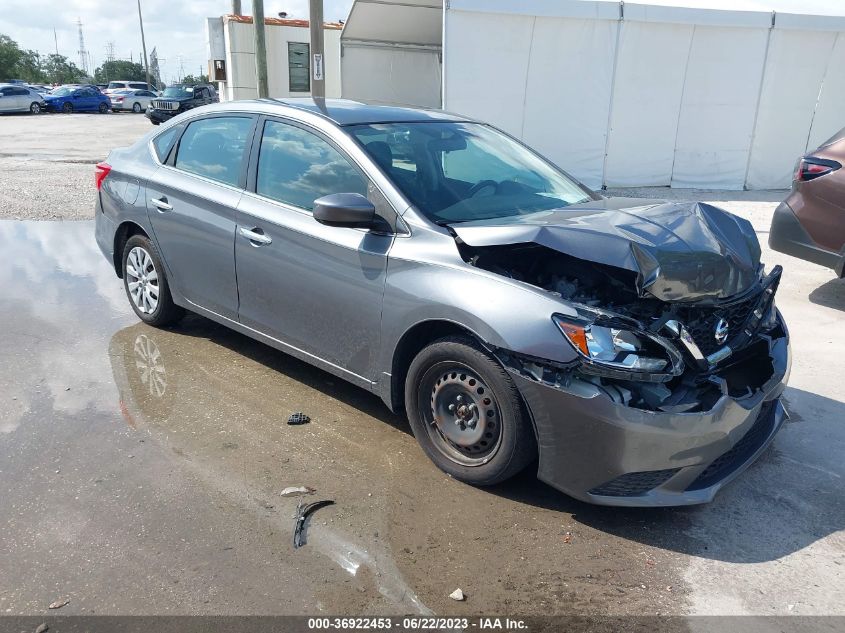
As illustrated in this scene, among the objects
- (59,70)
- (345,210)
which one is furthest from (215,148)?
(59,70)

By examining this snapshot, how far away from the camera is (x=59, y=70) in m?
77.4

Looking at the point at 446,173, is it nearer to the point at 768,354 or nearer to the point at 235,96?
the point at 768,354

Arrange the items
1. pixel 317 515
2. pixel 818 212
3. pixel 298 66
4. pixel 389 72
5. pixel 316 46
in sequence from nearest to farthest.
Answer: pixel 317 515
pixel 818 212
pixel 316 46
pixel 389 72
pixel 298 66

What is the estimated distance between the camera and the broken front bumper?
2805mm

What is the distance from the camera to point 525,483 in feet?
11.2

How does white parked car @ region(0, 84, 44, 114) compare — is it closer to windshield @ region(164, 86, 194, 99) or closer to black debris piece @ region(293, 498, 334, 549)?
windshield @ region(164, 86, 194, 99)

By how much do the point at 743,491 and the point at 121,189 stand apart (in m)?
4.56

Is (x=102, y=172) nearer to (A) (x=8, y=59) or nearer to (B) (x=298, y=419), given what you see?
(B) (x=298, y=419)

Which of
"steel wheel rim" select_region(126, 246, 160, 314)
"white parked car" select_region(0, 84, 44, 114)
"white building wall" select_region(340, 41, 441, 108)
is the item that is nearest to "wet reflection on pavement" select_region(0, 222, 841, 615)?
"steel wheel rim" select_region(126, 246, 160, 314)

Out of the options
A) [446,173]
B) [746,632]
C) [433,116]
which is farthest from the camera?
[433,116]

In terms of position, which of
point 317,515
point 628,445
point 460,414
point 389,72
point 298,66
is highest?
point 298,66

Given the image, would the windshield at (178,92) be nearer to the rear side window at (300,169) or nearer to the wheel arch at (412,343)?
the rear side window at (300,169)

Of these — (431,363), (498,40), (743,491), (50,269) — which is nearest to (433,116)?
(431,363)

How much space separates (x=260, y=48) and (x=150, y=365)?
13898mm
